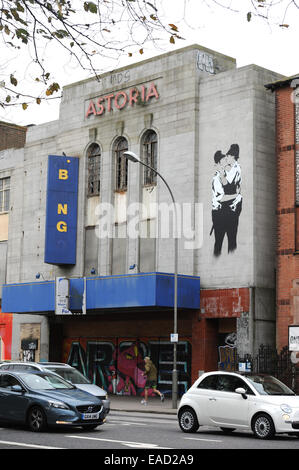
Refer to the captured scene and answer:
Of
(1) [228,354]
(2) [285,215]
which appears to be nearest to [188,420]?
(1) [228,354]

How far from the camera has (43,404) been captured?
17.6 m

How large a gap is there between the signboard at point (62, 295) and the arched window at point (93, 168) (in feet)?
16.4

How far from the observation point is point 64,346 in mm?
40312

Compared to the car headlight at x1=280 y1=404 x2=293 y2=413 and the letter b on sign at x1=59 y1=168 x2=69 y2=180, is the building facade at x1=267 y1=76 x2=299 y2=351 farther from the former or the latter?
the car headlight at x1=280 y1=404 x2=293 y2=413

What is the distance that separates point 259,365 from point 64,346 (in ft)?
43.5

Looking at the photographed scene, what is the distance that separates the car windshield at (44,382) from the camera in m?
18.7

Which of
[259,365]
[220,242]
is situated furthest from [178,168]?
[259,365]

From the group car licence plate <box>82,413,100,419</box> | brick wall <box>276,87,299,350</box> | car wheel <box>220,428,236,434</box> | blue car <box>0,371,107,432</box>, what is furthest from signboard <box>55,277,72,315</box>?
car licence plate <box>82,413,100,419</box>

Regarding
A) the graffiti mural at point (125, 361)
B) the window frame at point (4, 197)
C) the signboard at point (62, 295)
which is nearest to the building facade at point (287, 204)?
the graffiti mural at point (125, 361)

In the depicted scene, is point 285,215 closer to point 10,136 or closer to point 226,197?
point 226,197

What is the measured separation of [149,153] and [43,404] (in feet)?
66.2

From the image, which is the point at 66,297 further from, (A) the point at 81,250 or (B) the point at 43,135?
(B) the point at 43,135

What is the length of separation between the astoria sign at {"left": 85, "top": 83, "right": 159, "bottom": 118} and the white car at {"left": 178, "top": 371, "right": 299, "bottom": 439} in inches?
786

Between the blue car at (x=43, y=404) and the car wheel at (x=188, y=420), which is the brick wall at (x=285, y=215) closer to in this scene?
the car wheel at (x=188, y=420)
